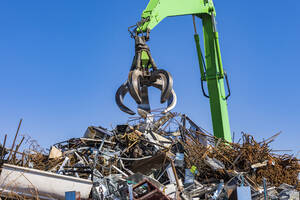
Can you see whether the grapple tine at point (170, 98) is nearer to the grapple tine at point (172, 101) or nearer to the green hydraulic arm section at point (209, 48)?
the grapple tine at point (172, 101)

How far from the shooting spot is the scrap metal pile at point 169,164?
625 cm

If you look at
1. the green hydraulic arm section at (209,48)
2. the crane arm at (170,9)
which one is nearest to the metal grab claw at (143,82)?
the crane arm at (170,9)

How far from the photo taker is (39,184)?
5934 mm

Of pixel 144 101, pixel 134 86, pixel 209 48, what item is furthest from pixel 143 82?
pixel 209 48

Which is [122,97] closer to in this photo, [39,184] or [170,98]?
[170,98]

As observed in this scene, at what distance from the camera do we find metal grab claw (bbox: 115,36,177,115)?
7.40 metres

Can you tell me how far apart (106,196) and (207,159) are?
2075mm

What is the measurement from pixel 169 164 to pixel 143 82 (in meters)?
1.84

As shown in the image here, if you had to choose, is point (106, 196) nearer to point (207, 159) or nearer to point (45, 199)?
point (45, 199)

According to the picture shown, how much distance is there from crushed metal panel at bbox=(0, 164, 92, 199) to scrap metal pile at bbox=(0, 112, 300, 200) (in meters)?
0.08

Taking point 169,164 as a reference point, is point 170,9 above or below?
above

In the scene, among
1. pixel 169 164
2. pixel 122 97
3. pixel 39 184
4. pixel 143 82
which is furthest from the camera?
pixel 122 97

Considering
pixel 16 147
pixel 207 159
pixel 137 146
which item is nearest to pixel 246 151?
pixel 207 159

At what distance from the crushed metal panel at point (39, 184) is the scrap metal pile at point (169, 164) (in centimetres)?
8
